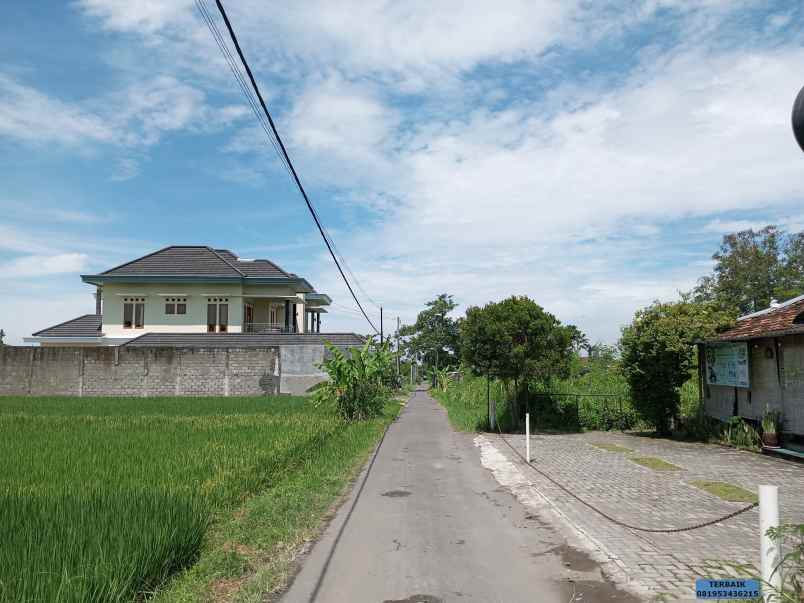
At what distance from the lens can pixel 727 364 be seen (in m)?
17.6

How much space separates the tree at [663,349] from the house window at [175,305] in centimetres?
3266

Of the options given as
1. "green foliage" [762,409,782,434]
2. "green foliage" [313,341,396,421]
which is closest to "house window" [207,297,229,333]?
"green foliage" [313,341,396,421]

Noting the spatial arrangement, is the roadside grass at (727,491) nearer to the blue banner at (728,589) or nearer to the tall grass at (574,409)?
the blue banner at (728,589)

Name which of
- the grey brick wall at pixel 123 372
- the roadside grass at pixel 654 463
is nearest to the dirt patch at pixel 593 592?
the roadside grass at pixel 654 463

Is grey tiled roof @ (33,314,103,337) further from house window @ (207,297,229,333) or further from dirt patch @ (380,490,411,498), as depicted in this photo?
dirt patch @ (380,490,411,498)

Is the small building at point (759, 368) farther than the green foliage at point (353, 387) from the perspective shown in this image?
No

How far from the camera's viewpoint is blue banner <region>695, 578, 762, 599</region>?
4.89 meters

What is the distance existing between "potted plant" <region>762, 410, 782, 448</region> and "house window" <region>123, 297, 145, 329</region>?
39.1 m

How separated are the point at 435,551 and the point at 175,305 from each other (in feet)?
130

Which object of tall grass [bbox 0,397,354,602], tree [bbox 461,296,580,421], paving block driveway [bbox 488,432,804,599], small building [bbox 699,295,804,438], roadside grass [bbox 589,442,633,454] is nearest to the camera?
tall grass [bbox 0,397,354,602]

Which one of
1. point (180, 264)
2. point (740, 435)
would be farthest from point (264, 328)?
point (740, 435)

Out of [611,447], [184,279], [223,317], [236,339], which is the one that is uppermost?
[184,279]

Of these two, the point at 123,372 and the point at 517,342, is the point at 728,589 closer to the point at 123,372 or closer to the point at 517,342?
the point at 517,342

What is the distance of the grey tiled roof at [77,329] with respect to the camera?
1784 inches
